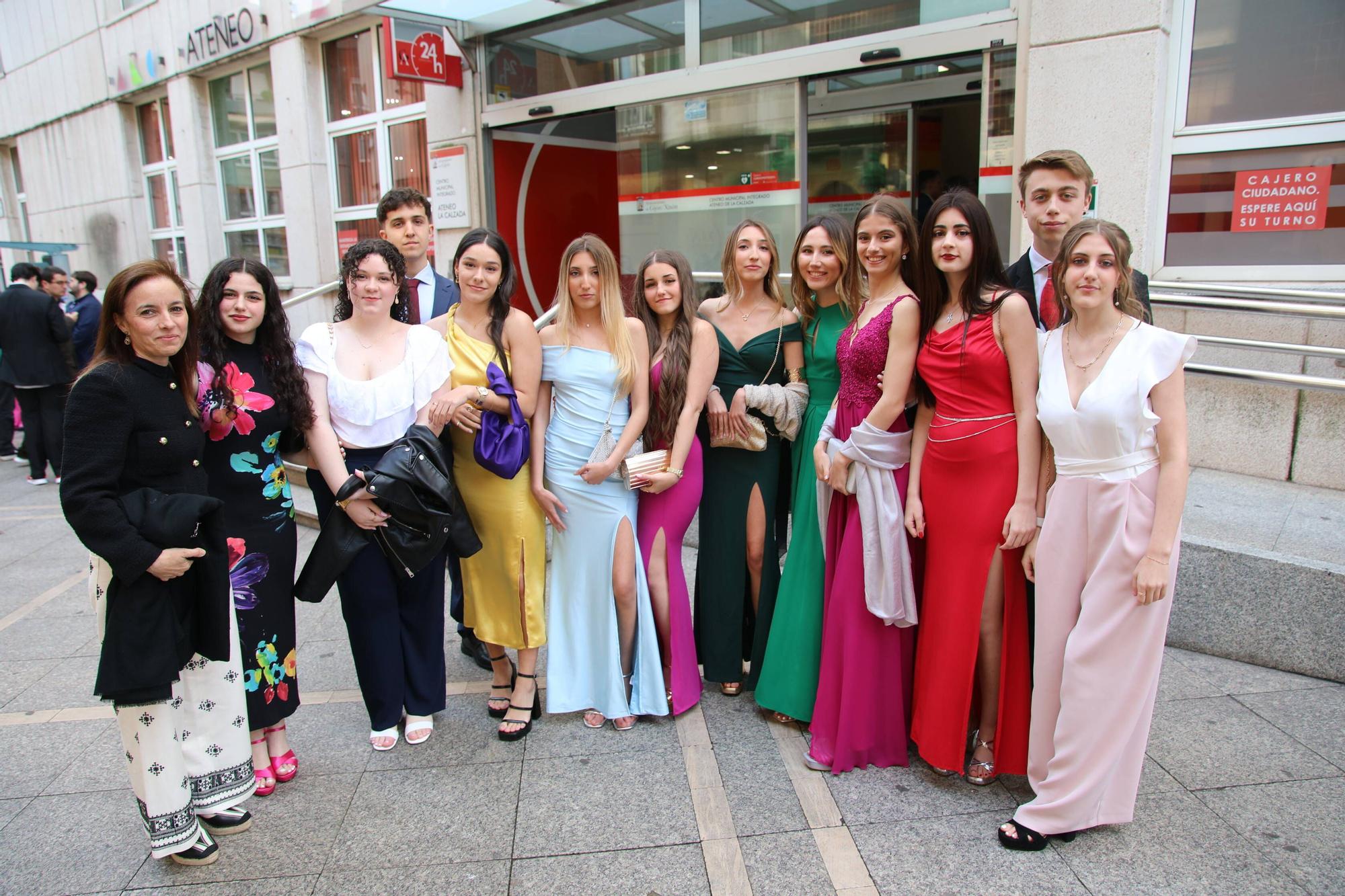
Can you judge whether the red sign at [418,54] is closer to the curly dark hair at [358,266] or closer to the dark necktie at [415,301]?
the dark necktie at [415,301]

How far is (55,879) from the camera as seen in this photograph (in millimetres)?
2578

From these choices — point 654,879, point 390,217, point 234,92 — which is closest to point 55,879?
point 654,879

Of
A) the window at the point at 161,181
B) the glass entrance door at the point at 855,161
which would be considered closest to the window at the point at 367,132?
the window at the point at 161,181

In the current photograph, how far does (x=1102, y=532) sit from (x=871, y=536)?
2.36 ft

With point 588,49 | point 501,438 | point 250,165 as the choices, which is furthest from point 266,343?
point 250,165

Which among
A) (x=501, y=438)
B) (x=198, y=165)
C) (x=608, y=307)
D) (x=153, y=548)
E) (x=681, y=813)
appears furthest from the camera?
(x=198, y=165)

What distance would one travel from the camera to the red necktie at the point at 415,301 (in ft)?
12.7

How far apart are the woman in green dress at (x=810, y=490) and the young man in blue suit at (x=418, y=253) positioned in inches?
56.9

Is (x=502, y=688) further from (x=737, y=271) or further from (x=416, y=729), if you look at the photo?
(x=737, y=271)

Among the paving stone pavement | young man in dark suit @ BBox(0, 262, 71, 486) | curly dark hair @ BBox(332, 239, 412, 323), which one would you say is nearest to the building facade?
the paving stone pavement

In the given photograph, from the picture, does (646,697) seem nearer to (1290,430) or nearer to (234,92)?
(1290,430)

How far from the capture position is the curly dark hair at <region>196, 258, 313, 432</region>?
276 cm

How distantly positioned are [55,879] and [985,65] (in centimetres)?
577

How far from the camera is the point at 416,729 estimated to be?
3305 mm
